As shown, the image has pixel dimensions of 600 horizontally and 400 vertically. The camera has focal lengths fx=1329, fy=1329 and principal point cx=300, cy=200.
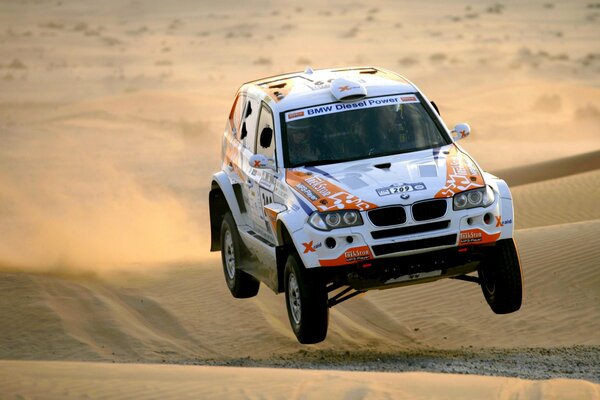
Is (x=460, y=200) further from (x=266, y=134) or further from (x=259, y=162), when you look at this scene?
(x=266, y=134)

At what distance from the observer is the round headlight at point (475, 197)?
11531mm

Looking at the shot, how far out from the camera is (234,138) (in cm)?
1446

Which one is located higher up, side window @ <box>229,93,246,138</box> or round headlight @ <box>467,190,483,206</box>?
round headlight @ <box>467,190,483,206</box>

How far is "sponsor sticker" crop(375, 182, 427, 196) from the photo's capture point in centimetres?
1138

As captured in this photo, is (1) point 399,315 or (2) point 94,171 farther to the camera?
(2) point 94,171

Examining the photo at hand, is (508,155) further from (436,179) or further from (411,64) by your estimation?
(436,179)

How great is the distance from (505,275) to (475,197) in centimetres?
83

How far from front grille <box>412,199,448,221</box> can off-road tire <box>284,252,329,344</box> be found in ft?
3.38

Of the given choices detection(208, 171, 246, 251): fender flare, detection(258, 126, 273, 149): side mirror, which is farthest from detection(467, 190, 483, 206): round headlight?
detection(208, 171, 246, 251): fender flare

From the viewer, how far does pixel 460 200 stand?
37.6 feet

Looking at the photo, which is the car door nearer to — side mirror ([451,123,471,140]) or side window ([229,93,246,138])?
side window ([229,93,246,138])

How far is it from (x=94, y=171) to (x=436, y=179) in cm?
1966

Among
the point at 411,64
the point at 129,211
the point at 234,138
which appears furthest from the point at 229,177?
the point at 411,64

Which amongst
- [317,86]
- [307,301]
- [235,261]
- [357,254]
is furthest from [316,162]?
[235,261]
